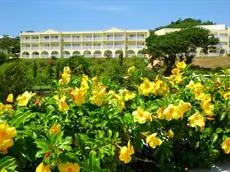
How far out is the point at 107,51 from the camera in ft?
222

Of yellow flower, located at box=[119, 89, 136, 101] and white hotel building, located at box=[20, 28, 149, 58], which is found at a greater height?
white hotel building, located at box=[20, 28, 149, 58]

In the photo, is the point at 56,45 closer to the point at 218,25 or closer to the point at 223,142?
the point at 218,25

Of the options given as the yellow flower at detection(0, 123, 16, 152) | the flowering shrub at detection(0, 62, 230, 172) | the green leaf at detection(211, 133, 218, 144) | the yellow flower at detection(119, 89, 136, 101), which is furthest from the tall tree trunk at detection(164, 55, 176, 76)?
the yellow flower at detection(0, 123, 16, 152)

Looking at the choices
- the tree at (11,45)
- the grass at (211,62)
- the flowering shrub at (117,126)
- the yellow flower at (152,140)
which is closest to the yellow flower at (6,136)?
the flowering shrub at (117,126)

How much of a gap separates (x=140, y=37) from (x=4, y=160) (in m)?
64.5

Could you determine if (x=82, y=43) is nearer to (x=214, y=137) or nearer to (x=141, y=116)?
(x=214, y=137)

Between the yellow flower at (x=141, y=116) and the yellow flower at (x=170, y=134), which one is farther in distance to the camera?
the yellow flower at (x=170, y=134)

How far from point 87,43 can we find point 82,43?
2.27ft

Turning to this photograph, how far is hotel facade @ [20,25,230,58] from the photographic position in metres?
65.7

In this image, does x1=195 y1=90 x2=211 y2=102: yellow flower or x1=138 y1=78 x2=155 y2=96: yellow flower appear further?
x1=138 y1=78 x2=155 y2=96: yellow flower

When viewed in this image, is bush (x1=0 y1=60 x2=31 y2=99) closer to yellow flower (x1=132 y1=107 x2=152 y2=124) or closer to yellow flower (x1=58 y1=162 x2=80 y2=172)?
yellow flower (x1=132 y1=107 x2=152 y2=124)

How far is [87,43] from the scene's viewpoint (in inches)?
2719

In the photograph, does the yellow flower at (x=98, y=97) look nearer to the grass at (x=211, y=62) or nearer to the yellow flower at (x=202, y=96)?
the yellow flower at (x=202, y=96)

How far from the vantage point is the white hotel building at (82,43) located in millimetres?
66438
